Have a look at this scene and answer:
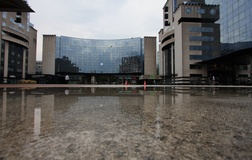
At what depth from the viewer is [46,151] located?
1658 millimetres

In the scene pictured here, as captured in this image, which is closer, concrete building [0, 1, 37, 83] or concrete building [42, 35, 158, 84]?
concrete building [0, 1, 37, 83]

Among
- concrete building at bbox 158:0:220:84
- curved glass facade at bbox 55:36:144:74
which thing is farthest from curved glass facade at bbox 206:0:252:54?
curved glass facade at bbox 55:36:144:74

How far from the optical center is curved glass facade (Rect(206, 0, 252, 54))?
37.1m

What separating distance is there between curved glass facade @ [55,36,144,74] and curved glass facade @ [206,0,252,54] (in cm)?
5193

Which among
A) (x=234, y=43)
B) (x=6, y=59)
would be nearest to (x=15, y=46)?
(x=6, y=59)

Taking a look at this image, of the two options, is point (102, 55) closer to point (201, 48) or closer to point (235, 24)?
point (201, 48)

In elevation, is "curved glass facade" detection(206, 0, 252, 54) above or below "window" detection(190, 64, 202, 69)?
above

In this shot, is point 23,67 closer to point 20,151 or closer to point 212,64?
point 212,64

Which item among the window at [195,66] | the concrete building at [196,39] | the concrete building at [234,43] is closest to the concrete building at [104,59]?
the window at [195,66]

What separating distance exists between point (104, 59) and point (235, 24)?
7408 cm

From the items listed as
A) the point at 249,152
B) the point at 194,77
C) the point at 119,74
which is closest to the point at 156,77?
the point at 194,77

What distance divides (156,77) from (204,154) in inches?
2999

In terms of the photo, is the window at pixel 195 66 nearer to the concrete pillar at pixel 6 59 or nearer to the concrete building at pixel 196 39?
the concrete building at pixel 196 39

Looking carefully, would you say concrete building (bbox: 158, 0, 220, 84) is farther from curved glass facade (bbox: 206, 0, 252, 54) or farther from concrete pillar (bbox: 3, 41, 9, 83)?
concrete pillar (bbox: 3, 41, 9, 83)
